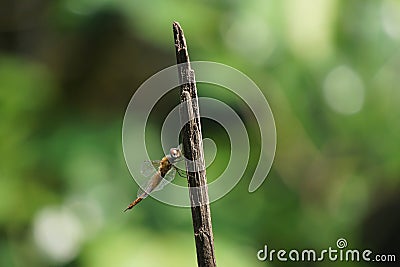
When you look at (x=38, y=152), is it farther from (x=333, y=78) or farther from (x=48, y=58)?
(x=333, y=78)

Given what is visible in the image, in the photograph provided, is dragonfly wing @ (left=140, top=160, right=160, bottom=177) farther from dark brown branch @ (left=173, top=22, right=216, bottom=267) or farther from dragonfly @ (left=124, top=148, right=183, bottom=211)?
dark brown branch @ (left=173, top=22, right=216, bottom=267)

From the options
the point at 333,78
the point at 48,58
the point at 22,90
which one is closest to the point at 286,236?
the point at 333,78
